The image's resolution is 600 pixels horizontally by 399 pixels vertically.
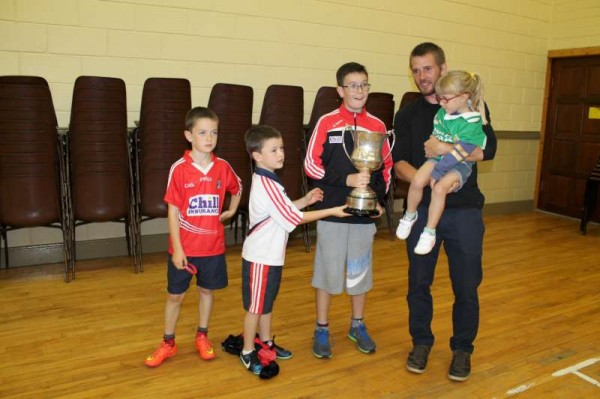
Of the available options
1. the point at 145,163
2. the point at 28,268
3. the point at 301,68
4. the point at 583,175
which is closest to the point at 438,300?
the point at 145,163

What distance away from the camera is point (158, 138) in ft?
13.7

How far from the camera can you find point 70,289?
12.3 ft

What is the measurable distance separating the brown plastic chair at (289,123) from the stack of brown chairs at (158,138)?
2.39 ft

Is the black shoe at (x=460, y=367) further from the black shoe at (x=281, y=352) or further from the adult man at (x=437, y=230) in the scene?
the black shoe at (x=281, y=352)

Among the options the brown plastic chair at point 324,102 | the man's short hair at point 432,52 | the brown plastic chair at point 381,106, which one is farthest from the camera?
the brown plastic chair at point 381,106

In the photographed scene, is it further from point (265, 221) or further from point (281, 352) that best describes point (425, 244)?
point (281, 352)

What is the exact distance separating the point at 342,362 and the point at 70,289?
6.80 ft

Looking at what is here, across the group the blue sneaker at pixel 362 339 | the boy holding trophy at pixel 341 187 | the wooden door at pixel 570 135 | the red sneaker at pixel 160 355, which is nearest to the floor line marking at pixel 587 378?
the blue sneaker at pixel 362 339

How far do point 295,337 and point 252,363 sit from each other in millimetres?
507

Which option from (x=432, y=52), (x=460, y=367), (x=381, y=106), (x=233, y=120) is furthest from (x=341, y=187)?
(x=381, y=106)

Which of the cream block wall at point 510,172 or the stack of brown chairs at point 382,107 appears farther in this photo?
the cream block wall at point 510,172

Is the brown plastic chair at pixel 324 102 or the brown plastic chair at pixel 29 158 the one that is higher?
the brown plastic chair at pixel 324 102

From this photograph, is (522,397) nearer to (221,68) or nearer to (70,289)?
(70,289)

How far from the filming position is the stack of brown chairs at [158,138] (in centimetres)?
413
